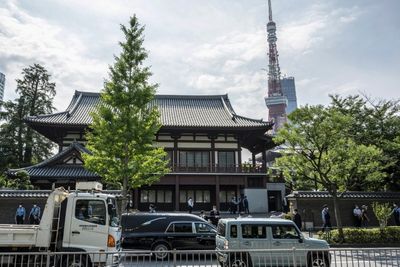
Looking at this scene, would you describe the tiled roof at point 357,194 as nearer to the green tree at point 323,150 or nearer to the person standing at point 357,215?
the person standing at point 357,215

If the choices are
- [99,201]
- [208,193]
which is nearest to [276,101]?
[208,193]

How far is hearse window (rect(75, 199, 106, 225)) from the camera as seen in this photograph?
1059 centimetres

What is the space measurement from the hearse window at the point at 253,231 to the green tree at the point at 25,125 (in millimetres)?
36040

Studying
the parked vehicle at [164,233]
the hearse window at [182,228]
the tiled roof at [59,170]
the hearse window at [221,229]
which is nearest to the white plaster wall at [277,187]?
the tiled roof at [59,170]

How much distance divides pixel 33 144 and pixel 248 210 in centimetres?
2800

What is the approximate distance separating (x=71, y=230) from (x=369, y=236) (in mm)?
15582

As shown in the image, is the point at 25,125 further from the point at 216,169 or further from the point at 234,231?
the point at 234,231

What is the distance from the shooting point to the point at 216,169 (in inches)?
1242

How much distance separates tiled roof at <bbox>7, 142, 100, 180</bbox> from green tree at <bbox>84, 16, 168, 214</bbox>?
5.83 meters

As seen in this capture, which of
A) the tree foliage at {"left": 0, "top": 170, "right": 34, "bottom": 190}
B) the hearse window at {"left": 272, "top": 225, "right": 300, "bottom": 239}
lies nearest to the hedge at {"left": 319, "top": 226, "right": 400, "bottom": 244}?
the hearse window at {"left": 272, "top": 225, "right": 300, "bottom": 239}

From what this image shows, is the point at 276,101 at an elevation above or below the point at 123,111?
above

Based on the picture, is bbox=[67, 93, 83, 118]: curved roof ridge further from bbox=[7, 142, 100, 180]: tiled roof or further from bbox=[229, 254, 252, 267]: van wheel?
bbox=[229, 254, 252, 267]: van wheel

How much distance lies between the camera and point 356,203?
80.8 ft

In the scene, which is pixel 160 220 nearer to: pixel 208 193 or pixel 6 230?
pixel 6 230
